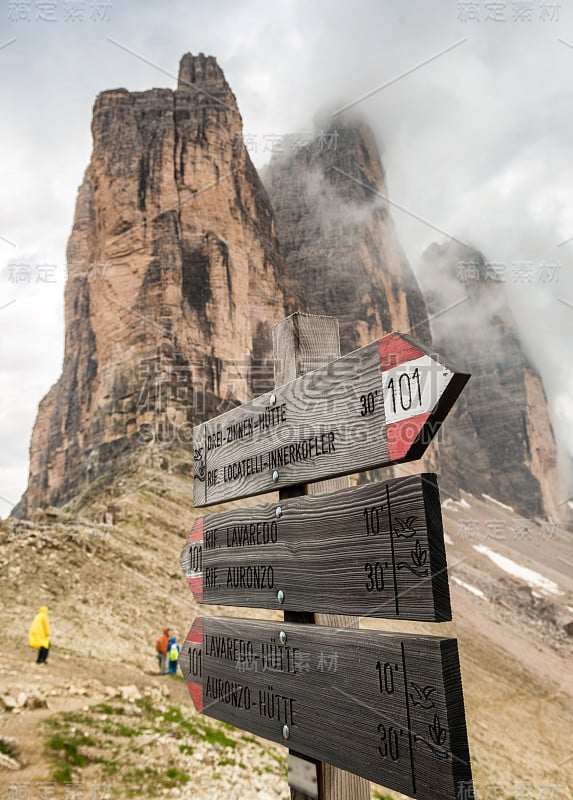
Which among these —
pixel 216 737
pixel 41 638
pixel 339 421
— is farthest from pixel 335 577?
pixel 41 638

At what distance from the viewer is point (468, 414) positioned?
86562mm

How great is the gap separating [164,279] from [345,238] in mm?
40425

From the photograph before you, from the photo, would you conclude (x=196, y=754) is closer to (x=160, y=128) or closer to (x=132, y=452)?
(x=132, y=452)

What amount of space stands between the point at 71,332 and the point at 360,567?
48428 millimetres

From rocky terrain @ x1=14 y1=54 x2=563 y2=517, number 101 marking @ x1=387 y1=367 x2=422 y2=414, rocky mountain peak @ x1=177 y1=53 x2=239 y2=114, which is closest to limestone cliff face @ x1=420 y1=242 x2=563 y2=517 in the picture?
rocky terrain @ x1=14 y1=54 x2=563 y2=517

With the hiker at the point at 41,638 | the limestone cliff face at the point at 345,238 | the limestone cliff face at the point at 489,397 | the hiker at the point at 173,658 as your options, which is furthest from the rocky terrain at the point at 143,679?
the limestone cliff face at the point at 489,397

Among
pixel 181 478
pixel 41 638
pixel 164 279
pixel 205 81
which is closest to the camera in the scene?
pixel 41 638

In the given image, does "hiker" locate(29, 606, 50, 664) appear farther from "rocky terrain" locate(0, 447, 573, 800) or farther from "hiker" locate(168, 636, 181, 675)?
"hiker" locate(168, 636, 181, 675)

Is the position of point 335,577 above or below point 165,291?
below

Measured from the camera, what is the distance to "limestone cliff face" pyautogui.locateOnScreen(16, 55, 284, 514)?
2834 centimetres

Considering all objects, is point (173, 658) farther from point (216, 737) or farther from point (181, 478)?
point (181, 478)

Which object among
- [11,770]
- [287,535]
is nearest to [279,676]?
[287,535]

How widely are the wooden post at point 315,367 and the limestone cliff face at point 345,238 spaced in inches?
2096

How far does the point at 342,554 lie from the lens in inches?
67.3
